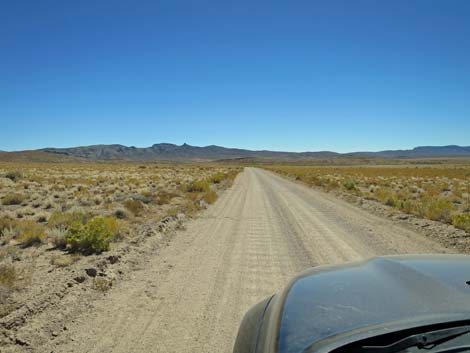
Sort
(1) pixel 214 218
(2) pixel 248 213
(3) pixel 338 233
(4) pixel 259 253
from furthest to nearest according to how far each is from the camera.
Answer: (2) pixel 248 213, (1) pixel 214 218, (3) pixel 338 233, (4) pixel 259 253

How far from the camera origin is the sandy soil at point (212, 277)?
407 cm

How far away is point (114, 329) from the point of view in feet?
14.0

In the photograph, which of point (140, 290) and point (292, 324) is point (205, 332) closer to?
point (140, 290)

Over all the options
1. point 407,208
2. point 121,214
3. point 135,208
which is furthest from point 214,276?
point 407,208

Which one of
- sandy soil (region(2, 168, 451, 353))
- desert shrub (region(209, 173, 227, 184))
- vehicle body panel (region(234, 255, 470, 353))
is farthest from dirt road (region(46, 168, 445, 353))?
desert shrub (region(209, 173, 227, 184))

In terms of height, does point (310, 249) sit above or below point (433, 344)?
below

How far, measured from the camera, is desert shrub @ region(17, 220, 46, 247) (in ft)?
28.6

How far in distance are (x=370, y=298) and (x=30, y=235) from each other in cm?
937

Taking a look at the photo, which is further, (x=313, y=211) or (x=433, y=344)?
(x=313, y=211)

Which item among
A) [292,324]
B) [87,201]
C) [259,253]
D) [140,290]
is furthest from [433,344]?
[87,201]

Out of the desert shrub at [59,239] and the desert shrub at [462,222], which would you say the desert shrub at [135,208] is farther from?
the desert shrub at [462,222]

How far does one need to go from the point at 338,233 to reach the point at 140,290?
21.4 ft

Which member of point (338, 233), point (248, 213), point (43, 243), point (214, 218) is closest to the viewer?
point (43, 243)

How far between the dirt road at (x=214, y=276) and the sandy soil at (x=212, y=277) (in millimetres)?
14
